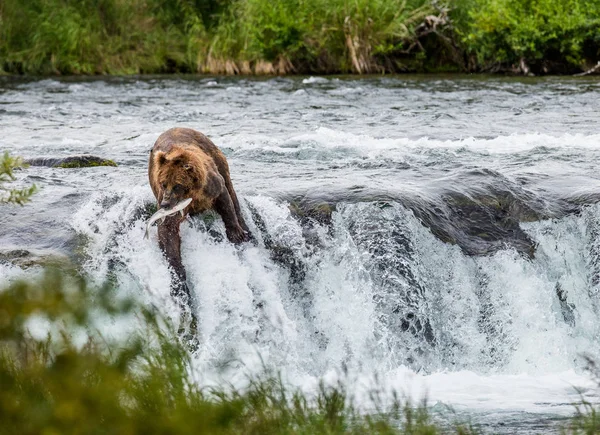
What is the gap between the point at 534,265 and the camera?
28.4 feet

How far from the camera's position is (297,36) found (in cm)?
2823

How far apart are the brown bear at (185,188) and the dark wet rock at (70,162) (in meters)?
3.20

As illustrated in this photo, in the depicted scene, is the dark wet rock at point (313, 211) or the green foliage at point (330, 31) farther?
the green foliage at point (330, 31)

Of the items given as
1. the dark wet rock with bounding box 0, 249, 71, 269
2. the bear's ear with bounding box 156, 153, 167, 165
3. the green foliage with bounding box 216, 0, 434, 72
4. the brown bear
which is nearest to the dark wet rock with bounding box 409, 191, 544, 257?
the brown bear

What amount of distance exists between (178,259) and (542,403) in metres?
2.93

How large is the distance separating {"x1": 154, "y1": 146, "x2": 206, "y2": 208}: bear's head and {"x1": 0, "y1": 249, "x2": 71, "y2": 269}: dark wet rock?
1.00 metres

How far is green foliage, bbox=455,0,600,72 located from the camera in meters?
25.6

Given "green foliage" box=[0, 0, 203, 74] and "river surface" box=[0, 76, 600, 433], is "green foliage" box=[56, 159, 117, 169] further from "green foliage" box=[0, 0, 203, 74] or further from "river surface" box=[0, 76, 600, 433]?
"green foliage" box=[0, 0, 203, 74]

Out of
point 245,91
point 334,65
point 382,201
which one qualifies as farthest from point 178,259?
point 334,65

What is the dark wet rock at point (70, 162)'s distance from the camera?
11.0 m

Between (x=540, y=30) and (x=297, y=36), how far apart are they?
22.3 ft

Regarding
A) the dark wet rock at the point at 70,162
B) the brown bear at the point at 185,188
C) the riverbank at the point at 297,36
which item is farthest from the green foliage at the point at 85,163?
the riverbank at the point at 297,36

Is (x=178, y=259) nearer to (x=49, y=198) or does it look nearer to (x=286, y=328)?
(x=286, y=328)

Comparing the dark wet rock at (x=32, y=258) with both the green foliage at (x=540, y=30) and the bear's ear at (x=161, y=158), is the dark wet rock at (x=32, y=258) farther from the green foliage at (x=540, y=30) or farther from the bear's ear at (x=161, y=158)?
the green foliage at (x=540, y=30)
